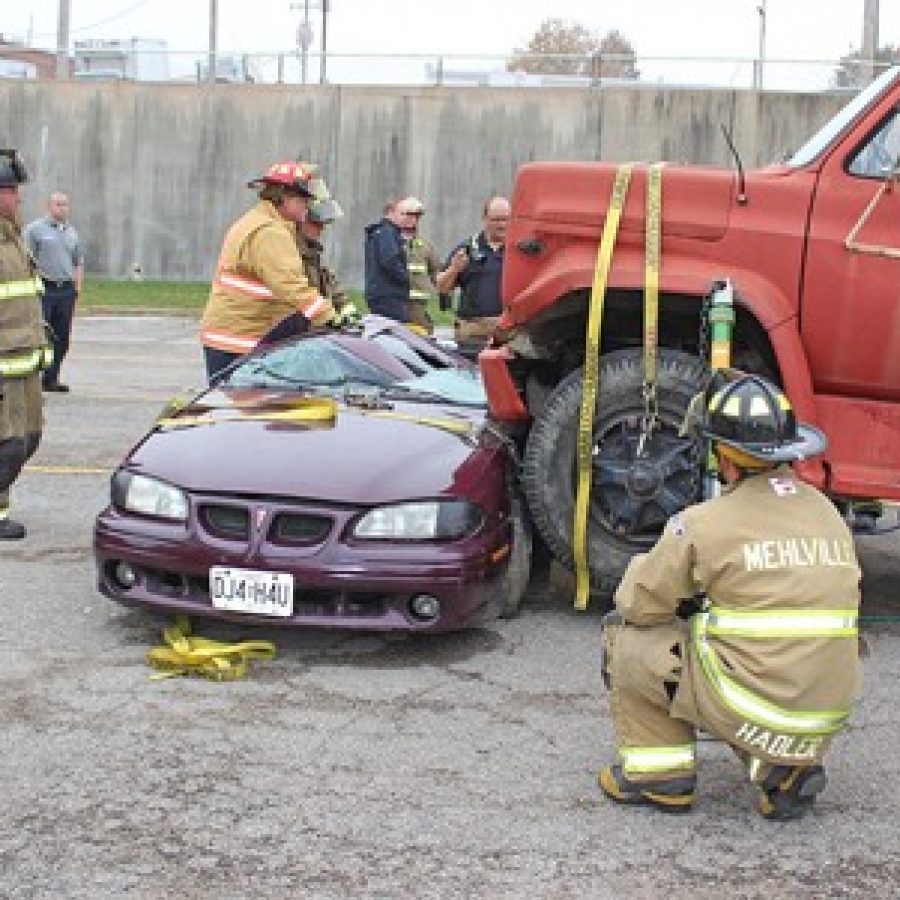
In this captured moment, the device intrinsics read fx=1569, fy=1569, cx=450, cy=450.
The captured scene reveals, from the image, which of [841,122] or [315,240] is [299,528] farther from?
[315,240]

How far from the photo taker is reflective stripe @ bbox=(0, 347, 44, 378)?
751cm

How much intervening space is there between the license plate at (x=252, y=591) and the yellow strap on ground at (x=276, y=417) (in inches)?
35.4

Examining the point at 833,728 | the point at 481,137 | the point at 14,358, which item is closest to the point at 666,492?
the point at 833,728

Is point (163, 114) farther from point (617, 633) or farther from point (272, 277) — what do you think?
point (617, 633)

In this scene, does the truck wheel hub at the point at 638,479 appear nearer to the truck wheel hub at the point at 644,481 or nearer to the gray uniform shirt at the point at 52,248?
the truck wheel hub at the point at 644,481

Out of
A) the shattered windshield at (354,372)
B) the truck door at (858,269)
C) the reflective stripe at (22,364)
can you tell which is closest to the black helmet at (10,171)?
the reflective stripe at (22,364)

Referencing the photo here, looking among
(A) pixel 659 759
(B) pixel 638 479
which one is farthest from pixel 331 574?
(A) pixel 659 759

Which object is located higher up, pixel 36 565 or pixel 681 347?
pixel 681 347

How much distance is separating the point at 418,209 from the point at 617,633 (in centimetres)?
782

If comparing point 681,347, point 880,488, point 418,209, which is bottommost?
point 880,488

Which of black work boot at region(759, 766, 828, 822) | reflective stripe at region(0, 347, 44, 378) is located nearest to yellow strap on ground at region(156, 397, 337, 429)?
reflective stripe at region(0, 347, 44, 378)

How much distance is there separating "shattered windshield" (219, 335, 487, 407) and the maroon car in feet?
1.86

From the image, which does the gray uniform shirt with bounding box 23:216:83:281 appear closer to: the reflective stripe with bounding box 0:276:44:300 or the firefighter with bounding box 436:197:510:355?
the firefighter with bounding box 436:197:510:355

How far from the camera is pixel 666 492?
6.22 metres
